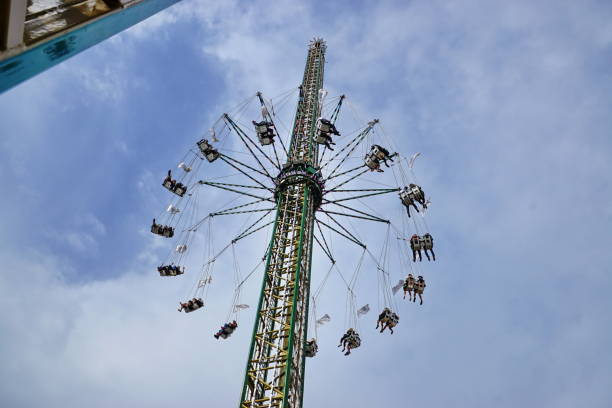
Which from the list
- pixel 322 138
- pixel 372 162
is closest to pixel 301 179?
pixel 322 138

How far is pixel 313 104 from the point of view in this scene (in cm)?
2750

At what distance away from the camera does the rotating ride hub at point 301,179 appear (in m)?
21.4

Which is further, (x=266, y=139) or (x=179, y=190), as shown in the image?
(x=179, y=190)

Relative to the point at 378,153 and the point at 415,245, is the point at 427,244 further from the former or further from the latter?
the point at 378,153

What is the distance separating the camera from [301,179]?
21.4m

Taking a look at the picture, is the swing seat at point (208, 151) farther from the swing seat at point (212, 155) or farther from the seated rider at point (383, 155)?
the seated rider at point (383, 155)

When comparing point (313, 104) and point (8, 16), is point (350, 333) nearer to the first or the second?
point (313, 104)

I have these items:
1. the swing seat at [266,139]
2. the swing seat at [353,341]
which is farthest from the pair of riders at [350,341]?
the swing seat at [266,139]

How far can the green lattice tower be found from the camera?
49.7 feet

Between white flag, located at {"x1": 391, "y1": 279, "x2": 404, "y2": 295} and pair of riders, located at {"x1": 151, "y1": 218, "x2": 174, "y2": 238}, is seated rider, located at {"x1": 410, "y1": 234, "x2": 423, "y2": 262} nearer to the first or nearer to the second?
white flag, located at {"x1": 391, "y1": 279, "x2": 404, "y2": 295}

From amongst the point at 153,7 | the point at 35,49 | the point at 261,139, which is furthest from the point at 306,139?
the point at 35,49

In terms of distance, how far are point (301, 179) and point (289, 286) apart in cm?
608

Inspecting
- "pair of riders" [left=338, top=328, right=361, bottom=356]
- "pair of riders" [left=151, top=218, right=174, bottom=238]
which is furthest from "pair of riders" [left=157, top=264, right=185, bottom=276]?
"pair of riders" [left=338, top=328, right=361, bottom=356]

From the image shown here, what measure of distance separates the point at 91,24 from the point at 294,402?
47.7 ft
